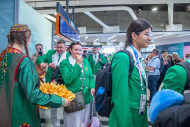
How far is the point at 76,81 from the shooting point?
230 centimetres

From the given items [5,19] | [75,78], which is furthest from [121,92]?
[5,19]

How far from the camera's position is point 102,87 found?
53.2 inches

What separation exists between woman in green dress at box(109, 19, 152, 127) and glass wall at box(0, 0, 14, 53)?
7.96ft

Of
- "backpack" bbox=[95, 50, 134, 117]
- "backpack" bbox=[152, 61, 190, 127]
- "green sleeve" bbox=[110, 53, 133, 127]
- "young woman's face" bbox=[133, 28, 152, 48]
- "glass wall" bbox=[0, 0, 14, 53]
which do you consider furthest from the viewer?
"glass wall" bbox=[0, 0, 14, 53]

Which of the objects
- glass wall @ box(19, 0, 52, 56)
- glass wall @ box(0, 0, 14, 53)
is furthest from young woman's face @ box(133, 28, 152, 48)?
glass wall @ box(19, 0, 52, 56)

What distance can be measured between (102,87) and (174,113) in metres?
0.74

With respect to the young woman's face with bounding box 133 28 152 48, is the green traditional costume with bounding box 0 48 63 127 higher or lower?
lower

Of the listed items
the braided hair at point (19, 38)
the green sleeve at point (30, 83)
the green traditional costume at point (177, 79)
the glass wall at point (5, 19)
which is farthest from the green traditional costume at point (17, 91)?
the glass wall at point (5, 19)

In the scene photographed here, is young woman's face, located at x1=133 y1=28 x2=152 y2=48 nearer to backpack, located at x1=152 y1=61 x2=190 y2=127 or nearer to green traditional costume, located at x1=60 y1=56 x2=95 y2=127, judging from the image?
backpack, located at x1=152 y1=61 x2=190 y2=127

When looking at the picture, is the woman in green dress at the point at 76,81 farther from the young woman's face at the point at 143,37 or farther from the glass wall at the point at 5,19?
the glass wall at the point at 5,19

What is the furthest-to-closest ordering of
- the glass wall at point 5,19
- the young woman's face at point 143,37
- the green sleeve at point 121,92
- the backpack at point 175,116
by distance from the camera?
1. the glass wall at point 5,19
2. the young woman's face at point 143,37
3. the green sleeve at point 121,92
4. the backpack at point 175,116

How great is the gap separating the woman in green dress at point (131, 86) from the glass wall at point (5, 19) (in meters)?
2.43

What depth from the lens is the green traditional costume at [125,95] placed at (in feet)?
3.81

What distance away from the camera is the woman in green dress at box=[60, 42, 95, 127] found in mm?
2238
